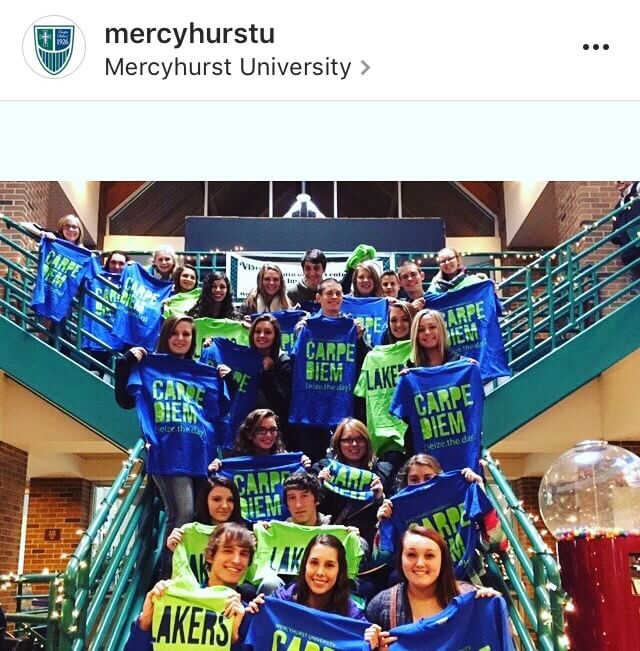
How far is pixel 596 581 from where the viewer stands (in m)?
4.69

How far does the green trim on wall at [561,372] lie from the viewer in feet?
25.0

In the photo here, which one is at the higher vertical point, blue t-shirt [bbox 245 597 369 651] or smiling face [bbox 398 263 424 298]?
smiling face [bbox 398 263 424 298]

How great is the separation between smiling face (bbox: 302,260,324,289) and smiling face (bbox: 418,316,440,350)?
68.7 inches

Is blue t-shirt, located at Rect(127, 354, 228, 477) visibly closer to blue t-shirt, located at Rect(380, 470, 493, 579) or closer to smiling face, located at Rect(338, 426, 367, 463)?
smiling face, located at Rect(338, 426, 367, 463)

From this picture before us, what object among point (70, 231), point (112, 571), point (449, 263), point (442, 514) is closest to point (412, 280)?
point (449, 263)

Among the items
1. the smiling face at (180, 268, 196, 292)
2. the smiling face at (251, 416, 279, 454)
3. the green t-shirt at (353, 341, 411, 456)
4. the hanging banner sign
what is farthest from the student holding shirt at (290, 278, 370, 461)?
the hanging banner sign

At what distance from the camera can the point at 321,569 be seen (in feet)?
12.9

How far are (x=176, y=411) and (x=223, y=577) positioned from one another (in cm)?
158

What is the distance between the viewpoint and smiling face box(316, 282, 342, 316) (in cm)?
644

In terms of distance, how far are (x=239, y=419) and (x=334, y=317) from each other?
1011mm

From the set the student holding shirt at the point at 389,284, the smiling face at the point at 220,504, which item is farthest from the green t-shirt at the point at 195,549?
the student holding shirt at the point at 389,284

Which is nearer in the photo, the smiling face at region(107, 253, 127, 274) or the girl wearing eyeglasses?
the girl wearing eyeglasses
